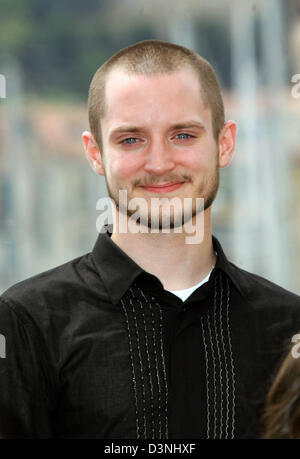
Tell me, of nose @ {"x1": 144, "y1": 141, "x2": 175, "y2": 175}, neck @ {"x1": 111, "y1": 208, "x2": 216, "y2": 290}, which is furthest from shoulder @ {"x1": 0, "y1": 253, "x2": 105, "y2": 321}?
nose @ {"x1": 144, "y1": 141, "x2": 175, "y2": 175}

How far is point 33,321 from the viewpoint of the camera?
6.71ft

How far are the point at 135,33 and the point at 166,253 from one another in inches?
502

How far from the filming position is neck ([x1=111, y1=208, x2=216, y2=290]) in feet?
7.11

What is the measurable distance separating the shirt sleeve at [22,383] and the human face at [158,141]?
46cm

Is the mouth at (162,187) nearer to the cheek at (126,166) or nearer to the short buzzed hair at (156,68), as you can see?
the cheek at (126,166)

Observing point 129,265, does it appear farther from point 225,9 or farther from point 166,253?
point 225,9

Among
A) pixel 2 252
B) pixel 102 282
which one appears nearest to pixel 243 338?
pixel 102 282

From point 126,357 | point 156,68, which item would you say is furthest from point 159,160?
point 126,357

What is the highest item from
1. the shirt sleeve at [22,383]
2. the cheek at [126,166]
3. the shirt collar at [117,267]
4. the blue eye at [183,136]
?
the blue eye at [183,136]

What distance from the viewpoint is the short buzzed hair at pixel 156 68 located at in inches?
84.5

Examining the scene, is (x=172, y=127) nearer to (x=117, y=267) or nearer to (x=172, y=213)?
(x=172, y=213)

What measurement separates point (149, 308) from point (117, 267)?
0.52 ft

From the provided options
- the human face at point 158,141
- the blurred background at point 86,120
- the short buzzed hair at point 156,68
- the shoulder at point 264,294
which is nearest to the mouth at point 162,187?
the human face at point 158,141

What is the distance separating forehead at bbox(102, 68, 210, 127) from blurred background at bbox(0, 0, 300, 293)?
794 cm
